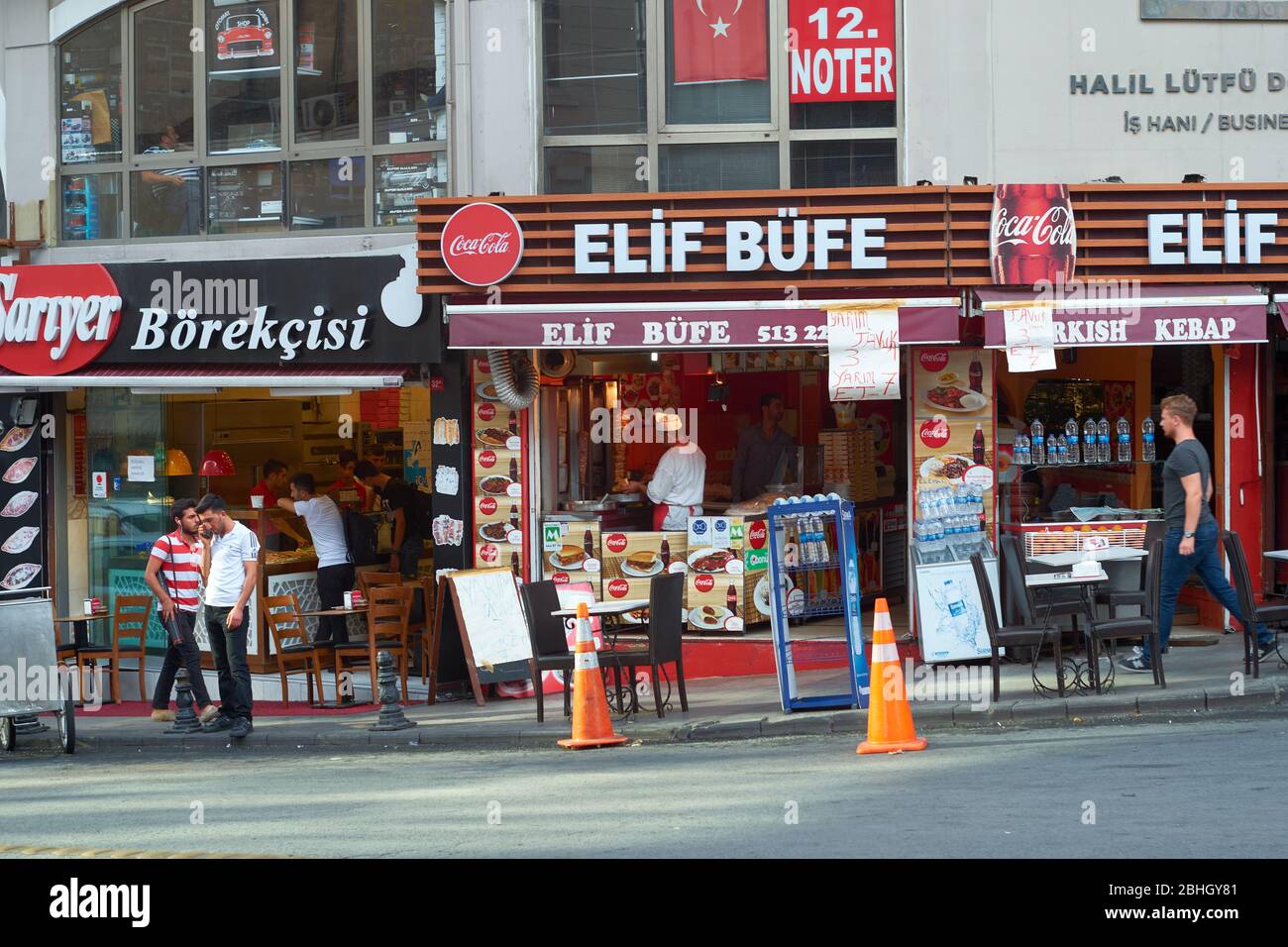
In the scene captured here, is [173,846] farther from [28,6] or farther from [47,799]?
[28,6]

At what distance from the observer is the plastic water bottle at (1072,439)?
14609mm

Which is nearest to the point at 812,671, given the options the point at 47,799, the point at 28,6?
the point at 47,799

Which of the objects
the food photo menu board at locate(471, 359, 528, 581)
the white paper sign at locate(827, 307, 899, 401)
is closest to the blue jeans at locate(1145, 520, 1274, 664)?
the white paper sign at locate(827, 307, 899, 401)

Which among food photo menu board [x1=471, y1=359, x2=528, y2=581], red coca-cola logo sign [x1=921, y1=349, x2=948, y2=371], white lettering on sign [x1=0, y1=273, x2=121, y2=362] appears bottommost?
food photo menu board [x1=471, y1=359, x2=528, y2=581]

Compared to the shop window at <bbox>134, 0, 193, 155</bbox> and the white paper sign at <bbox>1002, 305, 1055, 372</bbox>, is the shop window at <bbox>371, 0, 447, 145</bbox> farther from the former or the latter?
the white paper sign at <bbox>1002, 305, 1055, 372</bbox>

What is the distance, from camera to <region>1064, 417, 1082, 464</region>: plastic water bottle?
14.6 metres

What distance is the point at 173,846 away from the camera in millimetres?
8359

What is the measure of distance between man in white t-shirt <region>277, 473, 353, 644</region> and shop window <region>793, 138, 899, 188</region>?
548 cm

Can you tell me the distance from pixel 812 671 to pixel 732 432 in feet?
12.1

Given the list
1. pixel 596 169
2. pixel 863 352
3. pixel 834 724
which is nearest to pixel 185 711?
pixel 834 724

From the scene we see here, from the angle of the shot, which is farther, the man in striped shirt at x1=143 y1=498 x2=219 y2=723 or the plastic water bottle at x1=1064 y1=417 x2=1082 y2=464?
the plastic water bottle at x1=1064 y1=417 x2=1082 y2=464

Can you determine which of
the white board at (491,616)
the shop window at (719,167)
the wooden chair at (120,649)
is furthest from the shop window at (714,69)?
the wooden chair at (120,649)

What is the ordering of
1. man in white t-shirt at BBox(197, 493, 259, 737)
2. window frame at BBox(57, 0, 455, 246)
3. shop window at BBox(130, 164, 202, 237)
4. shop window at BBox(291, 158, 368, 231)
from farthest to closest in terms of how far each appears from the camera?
shop window at BBox(130, 164, 202, 237), shop window at BBox(291, 158, 368, 231), window frame at BBox(57, 0, 455, 246), man in white t-shirt at BBox(197, 493, 259, 737)

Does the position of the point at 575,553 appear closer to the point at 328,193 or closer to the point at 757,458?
the point at 757,458
